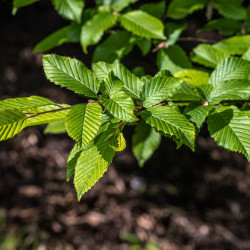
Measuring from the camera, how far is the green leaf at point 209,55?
4.27ft

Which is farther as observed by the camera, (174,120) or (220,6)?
(220,6)

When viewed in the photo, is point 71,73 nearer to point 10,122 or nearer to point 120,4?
point 10,122

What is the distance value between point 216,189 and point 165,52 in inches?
80.7

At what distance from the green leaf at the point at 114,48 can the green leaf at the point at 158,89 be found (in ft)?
1.95

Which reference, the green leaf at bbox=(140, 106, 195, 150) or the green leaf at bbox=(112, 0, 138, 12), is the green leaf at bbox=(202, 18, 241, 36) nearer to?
the green leaf at bbox=(112, 0, 138, 12)

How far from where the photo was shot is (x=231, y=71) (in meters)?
0.99

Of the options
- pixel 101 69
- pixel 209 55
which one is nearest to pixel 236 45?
pixel 209 55

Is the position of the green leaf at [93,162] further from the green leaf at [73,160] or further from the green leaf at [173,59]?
the green leaf at [173,59]

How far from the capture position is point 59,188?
292 cm

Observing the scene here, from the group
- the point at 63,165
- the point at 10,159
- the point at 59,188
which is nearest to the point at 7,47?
the point at 10,159

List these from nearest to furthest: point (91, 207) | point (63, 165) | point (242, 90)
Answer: point (242, 90)
point (91, 207)
point (63, 165)

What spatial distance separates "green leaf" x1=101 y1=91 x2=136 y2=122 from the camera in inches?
29.5

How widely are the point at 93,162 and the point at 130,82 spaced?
30cm

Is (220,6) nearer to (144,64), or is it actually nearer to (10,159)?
(144,64)
